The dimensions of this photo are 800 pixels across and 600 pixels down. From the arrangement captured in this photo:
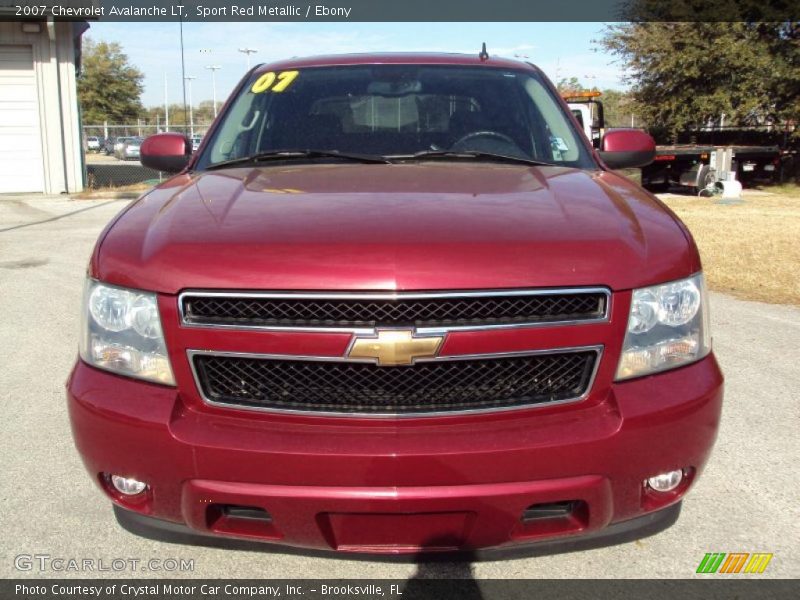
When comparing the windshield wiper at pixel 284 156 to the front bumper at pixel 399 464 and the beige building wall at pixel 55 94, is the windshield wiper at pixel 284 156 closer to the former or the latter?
the front bumper at pixel 399 464

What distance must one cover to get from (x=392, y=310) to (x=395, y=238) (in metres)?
0.23

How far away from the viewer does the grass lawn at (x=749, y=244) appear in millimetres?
7382

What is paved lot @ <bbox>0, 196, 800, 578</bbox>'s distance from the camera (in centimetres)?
259

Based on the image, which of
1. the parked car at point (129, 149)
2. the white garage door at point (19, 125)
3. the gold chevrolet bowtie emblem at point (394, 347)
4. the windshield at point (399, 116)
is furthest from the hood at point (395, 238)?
the parked car at point (129, 149)

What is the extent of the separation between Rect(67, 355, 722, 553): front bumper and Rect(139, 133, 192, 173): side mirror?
1.77 metres

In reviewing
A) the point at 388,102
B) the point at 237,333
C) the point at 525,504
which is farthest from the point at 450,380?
the point at 388,102

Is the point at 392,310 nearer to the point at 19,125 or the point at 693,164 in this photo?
the point at 693,164

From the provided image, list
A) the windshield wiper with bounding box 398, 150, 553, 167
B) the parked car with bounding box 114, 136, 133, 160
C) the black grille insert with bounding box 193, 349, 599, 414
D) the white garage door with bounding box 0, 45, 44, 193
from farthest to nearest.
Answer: the parked car with bounding box 114, 136, 133, 160 < the white garage door with bounding box 0, 45, 44, 193 < the windshield wiper with bounding box 398, 150, 553, 167 < the black grille insert with bounding box 193, 349, 599, 414

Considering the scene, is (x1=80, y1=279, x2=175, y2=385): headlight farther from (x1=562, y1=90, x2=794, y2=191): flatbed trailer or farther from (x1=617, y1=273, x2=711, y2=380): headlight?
(x1=562, y1=90, x2=794, y2=191): flatbed trailer

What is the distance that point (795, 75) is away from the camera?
19953 mm
